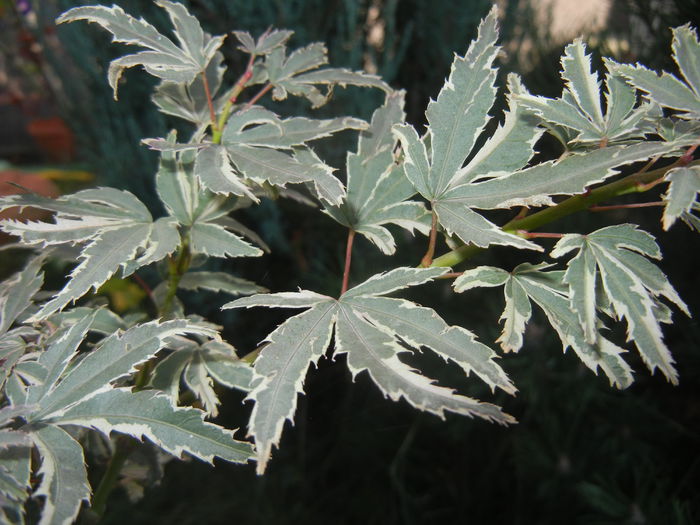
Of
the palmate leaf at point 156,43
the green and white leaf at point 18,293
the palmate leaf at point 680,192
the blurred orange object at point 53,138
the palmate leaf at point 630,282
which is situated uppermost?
the palmate leaf at point 156,43

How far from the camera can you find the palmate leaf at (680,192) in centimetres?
35

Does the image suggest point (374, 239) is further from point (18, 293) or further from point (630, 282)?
point (18, 293)

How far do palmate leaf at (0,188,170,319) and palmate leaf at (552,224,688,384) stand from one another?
13.2 inches

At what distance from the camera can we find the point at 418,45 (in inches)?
48.5

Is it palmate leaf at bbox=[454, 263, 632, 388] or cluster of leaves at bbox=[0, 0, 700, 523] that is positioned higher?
cluster of leaves at bbox=[0, 0, 700, 523]

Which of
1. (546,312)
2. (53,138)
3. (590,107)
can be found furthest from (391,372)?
(53,138)

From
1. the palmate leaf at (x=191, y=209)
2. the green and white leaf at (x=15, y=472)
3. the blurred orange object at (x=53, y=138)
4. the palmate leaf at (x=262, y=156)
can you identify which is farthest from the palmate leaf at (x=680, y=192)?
the blurred orange object at (x=53, y=138)

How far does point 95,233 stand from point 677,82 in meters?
0.47

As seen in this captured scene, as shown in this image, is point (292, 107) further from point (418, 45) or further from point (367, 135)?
point (367, 135)

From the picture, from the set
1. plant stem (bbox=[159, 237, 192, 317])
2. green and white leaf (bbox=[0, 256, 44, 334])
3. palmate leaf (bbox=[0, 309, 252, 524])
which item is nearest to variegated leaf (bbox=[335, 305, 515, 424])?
palmate leaf (bbox=[0, 309, 252, 524])

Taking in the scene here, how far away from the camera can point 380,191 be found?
1.69ft

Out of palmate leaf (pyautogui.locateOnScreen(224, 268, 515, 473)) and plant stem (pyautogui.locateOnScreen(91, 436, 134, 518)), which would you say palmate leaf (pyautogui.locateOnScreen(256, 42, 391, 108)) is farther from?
plant stem (pyautogui.locateOnScreen(91, 436, 134, 518))

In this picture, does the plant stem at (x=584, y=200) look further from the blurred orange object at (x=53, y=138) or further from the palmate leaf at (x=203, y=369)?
the blurred orange object at (x=53, y=138)

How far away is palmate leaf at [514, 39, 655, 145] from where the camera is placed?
42 cm
